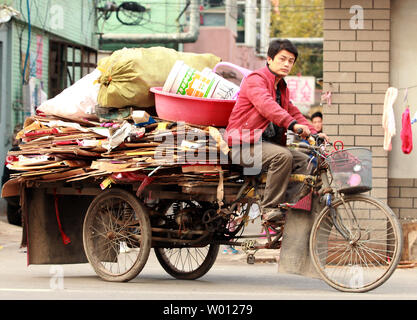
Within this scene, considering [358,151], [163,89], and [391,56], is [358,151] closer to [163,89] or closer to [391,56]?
[163,89]

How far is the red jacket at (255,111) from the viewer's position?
7.04 m

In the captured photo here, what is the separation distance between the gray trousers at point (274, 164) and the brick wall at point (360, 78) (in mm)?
3331

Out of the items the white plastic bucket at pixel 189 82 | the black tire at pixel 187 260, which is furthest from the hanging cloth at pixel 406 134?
the white plastic bucket at pixel 189 82

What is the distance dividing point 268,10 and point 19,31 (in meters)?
26.8

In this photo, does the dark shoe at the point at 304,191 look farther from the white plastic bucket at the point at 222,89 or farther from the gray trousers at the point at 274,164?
the white plastic bucket at the point at 222,89

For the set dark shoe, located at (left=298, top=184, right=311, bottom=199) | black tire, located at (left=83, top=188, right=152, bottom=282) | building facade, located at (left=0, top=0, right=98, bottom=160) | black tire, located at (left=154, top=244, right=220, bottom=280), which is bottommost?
black tire, located at (left=154, top=244, right=220, bottom=280)

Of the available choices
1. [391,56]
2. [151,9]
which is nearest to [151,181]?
[391,56]

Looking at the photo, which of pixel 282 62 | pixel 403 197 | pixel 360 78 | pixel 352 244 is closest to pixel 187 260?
pixel 352 244

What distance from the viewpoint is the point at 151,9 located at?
3117 cm

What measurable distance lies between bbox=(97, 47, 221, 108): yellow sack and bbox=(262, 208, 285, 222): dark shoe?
1.59m

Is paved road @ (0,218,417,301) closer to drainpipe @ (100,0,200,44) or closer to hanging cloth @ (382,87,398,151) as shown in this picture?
hanging cloth @ (382,87,398,151)

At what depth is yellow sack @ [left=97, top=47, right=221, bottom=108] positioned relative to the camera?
781 cm

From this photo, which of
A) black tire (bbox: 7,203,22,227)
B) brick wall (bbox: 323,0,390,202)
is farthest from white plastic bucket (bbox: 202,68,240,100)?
black tire (bbox: 7,203,22,227)

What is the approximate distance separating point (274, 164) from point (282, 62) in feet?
2.94
